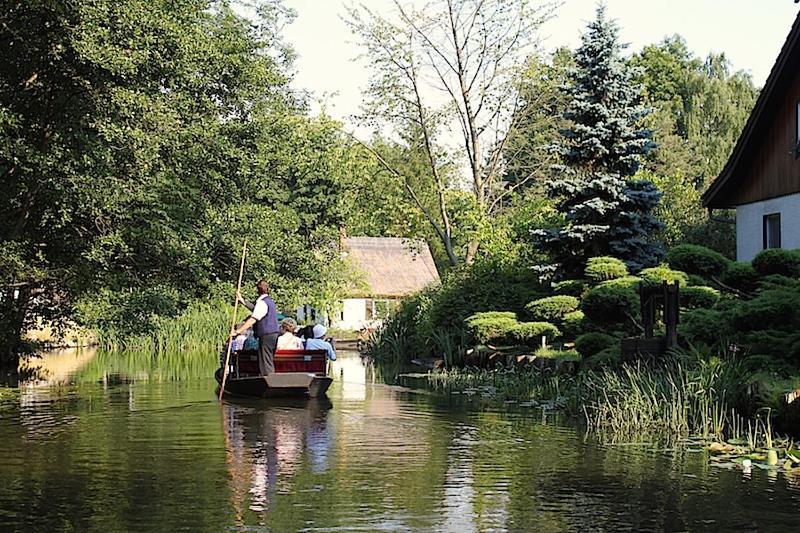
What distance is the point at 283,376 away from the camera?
22734 millimetres

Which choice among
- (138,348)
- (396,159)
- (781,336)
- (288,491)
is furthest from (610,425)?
(396,159)

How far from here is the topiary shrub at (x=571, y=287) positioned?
27.3 meters

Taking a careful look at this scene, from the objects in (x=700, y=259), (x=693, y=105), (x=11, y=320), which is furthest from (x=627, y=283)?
(x=693, y=105)

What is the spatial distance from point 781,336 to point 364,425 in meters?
6.57

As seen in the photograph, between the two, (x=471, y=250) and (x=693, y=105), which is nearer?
(x=471, y=250)

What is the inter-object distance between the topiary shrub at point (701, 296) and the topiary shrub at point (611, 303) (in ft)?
4.98

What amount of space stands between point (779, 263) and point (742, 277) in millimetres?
696

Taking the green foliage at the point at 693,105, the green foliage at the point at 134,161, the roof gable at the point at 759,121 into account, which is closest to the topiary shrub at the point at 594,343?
the roof gable at the point at 759,121

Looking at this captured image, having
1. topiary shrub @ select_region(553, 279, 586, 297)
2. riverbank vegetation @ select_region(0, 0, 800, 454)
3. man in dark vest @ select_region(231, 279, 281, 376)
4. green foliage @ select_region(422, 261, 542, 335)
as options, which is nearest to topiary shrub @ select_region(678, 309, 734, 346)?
riverbank vegetation @ select_region(0, 0, 800, 454)

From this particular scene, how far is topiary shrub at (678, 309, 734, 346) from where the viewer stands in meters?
18.7

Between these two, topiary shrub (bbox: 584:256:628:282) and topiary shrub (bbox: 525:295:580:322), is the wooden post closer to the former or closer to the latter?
topiary shrub (bbox: 584:256:628:282)

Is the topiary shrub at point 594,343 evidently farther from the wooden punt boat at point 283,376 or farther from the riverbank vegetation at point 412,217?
the wooden punt boat at point 283,376

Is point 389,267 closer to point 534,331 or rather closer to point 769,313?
point 534,331

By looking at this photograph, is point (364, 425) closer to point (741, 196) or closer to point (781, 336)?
point (781, 336)
